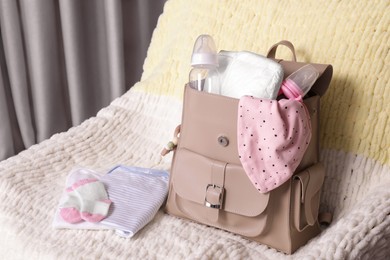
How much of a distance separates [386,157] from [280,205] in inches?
10.5

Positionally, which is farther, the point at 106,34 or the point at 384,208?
the point at 106,34

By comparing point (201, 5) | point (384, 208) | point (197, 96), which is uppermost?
point (201, 5)

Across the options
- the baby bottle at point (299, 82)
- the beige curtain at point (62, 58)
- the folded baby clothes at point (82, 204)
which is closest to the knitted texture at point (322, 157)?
the folded baby clothes at point (82, 204)

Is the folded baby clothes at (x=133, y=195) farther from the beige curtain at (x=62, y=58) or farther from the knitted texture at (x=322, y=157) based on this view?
the beige curtain at (x=62, y=58)

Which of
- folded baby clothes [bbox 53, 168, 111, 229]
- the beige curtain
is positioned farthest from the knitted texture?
the beige curtain

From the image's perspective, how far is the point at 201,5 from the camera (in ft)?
4.15

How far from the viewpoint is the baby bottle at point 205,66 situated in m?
0.96

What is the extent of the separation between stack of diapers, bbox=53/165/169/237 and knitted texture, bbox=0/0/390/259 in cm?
2

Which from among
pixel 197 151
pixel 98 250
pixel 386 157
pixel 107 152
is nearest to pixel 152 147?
pixel 107 152

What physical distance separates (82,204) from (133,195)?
120 mm

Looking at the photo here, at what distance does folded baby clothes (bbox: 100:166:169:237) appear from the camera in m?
0.95

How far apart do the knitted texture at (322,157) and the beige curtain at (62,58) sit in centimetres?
58

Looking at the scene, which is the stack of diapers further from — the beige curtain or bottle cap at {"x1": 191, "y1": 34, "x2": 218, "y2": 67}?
the beige curtain

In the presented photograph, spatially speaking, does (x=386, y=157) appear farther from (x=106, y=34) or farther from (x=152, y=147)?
(x=106, y=34)
